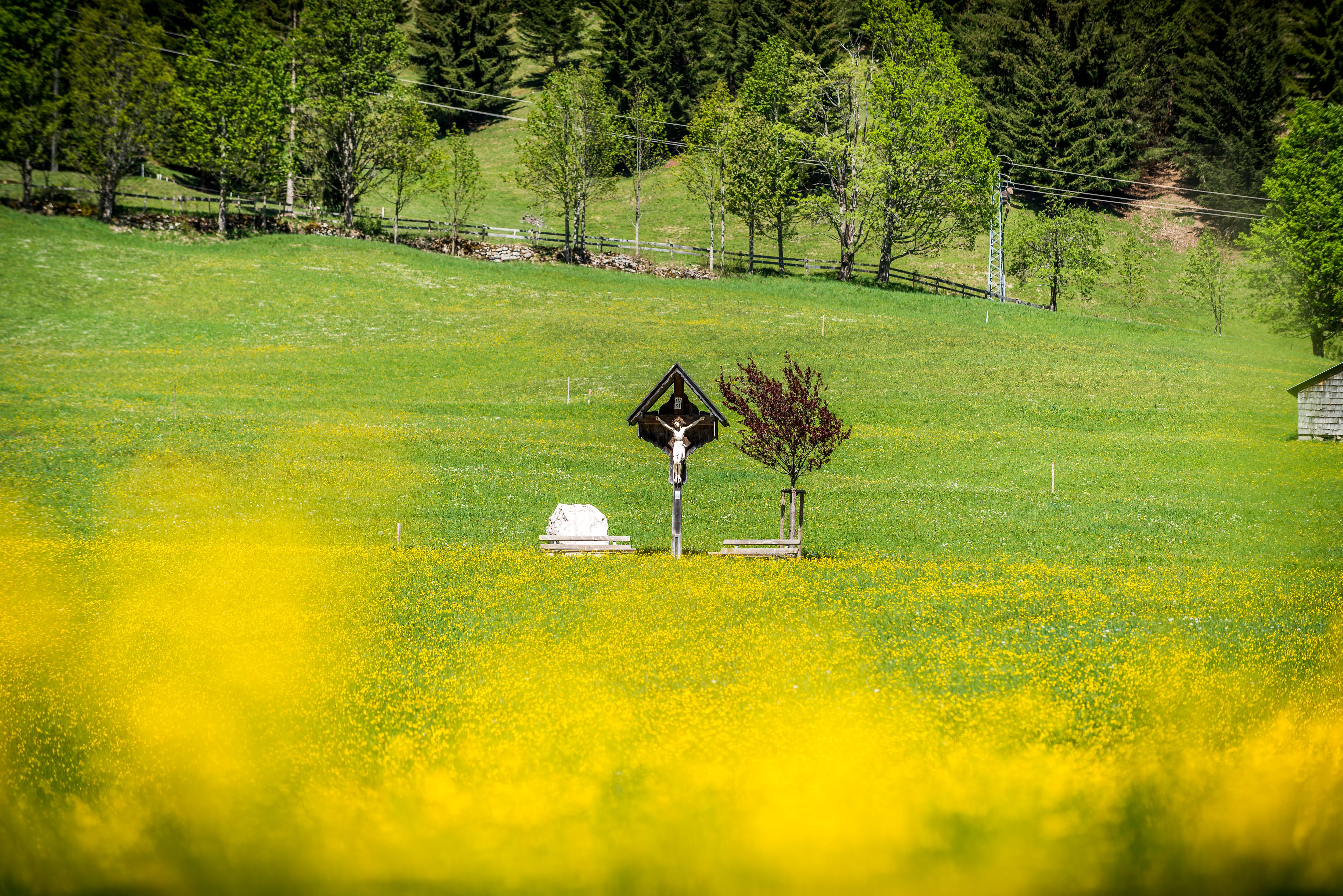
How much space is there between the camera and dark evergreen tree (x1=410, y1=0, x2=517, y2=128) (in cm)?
12838

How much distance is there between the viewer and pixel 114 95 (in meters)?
60.1

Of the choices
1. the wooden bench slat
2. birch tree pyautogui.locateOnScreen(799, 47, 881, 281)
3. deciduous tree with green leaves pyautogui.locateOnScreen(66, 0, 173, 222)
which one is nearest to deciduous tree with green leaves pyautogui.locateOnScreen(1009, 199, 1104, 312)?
birch tree pyautogui.locateOnScreen(799, 47, 881, 281)

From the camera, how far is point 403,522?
102 feet

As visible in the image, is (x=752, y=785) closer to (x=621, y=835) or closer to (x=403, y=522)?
(x=621, y=835)

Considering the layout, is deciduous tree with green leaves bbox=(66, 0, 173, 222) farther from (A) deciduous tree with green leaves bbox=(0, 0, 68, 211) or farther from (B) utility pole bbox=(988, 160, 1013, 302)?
(B) utility pole bbox=(988, 160, 1013, 302)

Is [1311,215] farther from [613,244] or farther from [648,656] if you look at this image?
[613,244]

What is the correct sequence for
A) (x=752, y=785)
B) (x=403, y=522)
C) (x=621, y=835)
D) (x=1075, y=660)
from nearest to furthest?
1. (x=621, y=835)
2. (x=752, y=785)
3. (x=1075, y=660)
4. (x=403, y=522)

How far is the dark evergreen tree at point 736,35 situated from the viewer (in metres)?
86.9

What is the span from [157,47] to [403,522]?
55272 millimetres

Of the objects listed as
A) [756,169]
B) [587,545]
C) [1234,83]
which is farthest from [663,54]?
[587,545]

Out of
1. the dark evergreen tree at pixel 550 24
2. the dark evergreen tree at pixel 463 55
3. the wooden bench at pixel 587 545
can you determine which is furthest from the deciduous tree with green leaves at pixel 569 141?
the wooden bench at pixel 587 545

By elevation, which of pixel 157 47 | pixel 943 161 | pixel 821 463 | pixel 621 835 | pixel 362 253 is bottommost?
pixel 621 835

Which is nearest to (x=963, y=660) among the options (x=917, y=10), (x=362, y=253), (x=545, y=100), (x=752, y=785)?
(x=752, y=785)

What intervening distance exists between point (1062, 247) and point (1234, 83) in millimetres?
47198
